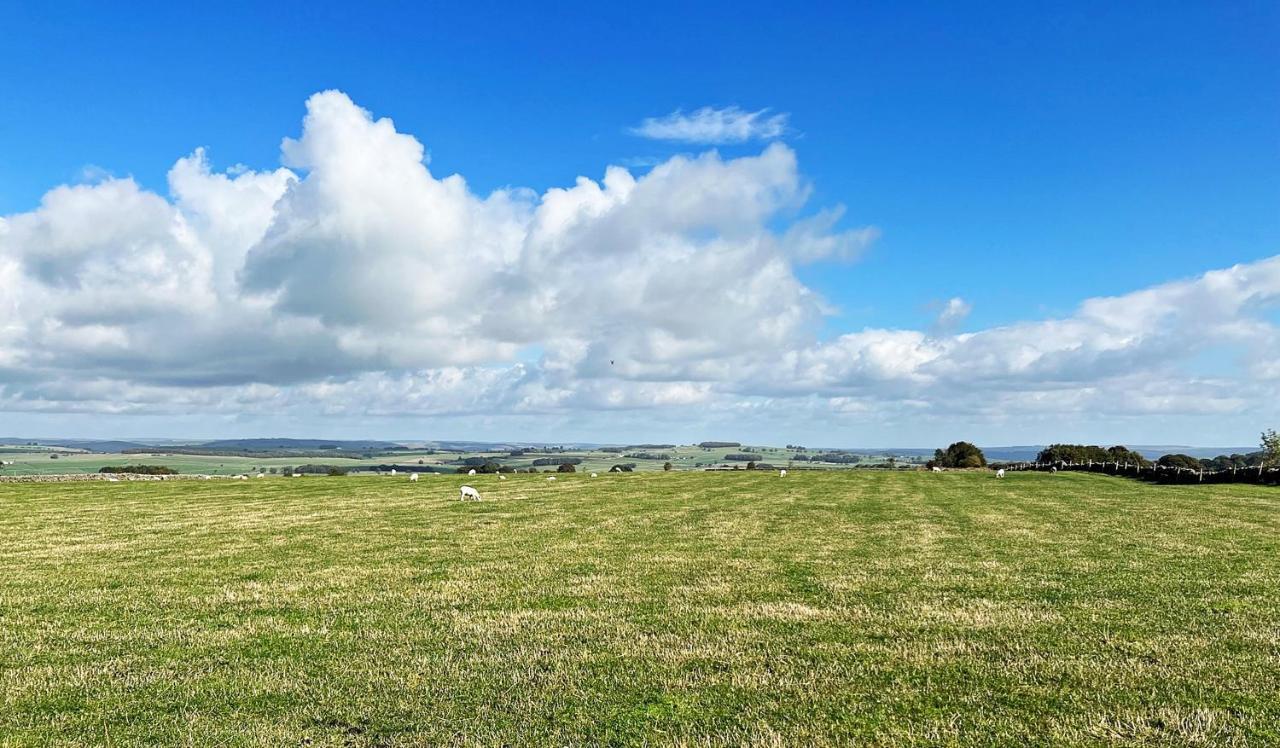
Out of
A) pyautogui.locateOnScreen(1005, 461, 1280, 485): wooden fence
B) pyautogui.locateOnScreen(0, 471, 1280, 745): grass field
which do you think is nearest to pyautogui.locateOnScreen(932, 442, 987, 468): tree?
pyautogui.locateOnScreen(1005, 461, 1280, 485): wooden fence

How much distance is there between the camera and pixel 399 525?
29.6 m

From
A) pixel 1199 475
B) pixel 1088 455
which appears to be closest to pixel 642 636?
→ pixel 1199 475

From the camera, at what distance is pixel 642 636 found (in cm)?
1217

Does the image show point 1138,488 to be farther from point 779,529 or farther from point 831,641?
point 831,641

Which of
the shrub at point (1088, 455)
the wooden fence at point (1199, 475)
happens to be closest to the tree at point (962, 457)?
the shrub at point (1088, 455)

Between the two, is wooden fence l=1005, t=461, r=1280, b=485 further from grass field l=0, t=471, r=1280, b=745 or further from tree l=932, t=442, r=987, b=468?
grass field l=0, t=471, r=1280, b=745

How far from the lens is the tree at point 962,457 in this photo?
342 feet

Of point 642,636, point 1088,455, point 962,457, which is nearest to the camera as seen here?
point 642,636

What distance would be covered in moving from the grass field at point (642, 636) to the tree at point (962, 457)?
80.7 meters

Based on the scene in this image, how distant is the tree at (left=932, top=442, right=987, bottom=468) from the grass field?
8071cm

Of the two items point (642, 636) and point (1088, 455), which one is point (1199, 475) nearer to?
point (1088, 455)

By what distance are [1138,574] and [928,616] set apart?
26.3 feet

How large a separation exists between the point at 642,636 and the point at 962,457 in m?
107

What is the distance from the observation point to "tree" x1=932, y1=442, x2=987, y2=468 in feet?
342
